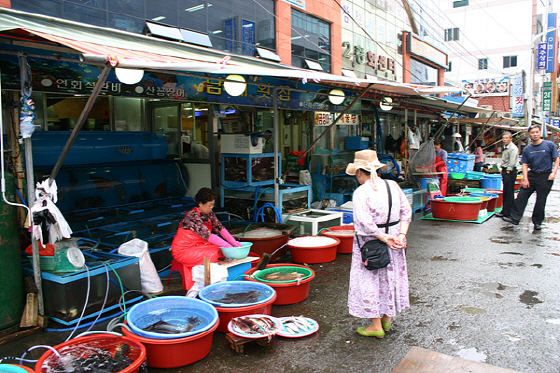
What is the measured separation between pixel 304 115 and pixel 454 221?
207 inches

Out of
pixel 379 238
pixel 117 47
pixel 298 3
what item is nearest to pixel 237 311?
pixel 379 238

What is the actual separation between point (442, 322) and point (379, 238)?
131cm

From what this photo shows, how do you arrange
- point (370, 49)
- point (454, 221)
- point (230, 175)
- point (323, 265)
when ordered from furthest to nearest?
point (370, 49) < point (454, 221) < point (230, 175) < point (323, 265)

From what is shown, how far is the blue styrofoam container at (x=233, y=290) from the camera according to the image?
399 cm

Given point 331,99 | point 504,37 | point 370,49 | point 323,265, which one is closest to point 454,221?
point 331,99

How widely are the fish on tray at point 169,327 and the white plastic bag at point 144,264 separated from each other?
147 centimetres

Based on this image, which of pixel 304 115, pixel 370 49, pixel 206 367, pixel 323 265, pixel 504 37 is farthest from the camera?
pixel 504 37

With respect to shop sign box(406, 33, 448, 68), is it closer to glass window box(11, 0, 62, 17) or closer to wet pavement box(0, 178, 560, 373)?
wet pavement box(0, 178, 560, 373)

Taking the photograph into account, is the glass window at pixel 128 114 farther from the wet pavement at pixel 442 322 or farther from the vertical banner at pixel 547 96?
the vertical banner at pixel 547 96

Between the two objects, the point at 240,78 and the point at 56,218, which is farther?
the point at 240,78

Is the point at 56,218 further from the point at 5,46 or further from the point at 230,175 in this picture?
the point at 230,175

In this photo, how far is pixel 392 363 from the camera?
3375 mm

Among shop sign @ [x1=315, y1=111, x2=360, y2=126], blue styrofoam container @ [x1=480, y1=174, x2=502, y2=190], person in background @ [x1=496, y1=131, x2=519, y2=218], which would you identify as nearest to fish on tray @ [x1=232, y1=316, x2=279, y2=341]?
person in background @ [x1=496, y1=131, x2=519, y2=218]

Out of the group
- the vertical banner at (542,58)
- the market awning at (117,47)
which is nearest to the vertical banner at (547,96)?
the vertical banner at (542,58)
